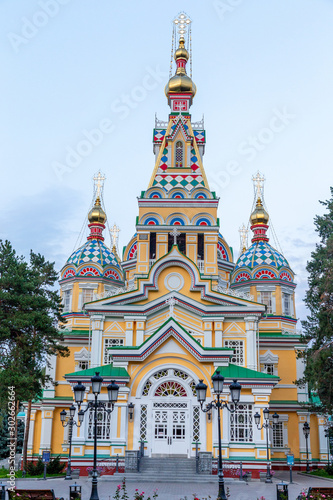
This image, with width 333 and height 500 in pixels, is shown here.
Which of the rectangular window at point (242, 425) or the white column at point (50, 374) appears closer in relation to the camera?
the rectangular window at point (242, 425)

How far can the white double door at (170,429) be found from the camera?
24.0 m

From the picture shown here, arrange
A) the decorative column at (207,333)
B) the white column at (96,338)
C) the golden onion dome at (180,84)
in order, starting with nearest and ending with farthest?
the decorative column at (207,333), the white column at (96,338), the golden onion dome at (180,84)

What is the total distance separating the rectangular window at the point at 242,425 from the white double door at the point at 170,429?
6.40 ft

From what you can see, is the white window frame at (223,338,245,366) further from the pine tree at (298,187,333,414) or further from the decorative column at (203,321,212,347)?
the pine tree at (298,187,333,414)

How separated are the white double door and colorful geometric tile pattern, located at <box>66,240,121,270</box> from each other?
48.0 ft

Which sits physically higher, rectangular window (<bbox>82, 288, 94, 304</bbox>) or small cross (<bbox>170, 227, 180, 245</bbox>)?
small cross (<bbox>170, 227, 180, 245</bbox>)

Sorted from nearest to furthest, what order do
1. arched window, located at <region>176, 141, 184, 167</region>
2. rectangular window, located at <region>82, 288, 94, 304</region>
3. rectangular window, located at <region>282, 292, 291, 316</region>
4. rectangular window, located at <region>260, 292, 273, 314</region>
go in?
arched window, located at <region>176, 141, 184, 167</region>
rectangular window, located at <region>260, 292, 273, 314</region>
rectangular window, located at <region>282, 292, 291, 316</region>
rectangular window, located at <region>82, 288, 94, 304</region>

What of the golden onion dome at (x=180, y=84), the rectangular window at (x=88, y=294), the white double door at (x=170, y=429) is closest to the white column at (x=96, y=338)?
the white double door at (x=170, y=429)

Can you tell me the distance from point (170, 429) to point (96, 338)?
7.41m

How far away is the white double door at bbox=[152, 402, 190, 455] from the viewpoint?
24.0m

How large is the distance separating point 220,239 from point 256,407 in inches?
588

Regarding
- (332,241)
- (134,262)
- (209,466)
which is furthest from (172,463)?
(134,262)

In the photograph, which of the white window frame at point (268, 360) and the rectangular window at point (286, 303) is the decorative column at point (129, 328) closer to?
the white window frame at point (268, 360)

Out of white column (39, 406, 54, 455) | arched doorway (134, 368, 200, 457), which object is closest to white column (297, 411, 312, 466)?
arched doorway (134, 368, 200, 457)
